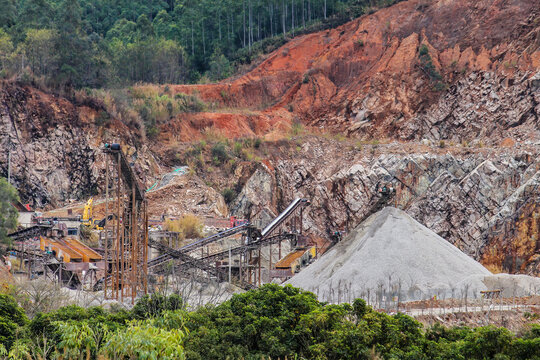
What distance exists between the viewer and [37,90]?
69.9 meters

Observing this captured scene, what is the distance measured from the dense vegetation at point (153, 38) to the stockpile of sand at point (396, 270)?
128 ft

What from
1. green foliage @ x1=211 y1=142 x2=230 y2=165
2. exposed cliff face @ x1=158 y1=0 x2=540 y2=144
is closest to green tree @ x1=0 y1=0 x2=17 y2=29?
exposed cliff face @ x1=158 y1=0 x2=540 y2=144

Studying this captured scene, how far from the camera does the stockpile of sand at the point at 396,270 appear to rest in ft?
128

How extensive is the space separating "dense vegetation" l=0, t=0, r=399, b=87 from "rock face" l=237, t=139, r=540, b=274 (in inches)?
847

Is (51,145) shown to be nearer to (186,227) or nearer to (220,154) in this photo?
(220,154)

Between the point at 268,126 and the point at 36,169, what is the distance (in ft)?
79.5

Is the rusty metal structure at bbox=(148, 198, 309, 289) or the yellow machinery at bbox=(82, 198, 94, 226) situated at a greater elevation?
the yellow machinery at bbox=(82, 198, 94, 226)

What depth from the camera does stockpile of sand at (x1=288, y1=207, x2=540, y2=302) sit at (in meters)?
39.0

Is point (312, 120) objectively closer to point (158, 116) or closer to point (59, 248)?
point (158, 116)

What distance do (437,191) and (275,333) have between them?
40.4 metres

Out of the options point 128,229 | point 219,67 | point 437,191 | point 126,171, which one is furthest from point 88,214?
point 219,67

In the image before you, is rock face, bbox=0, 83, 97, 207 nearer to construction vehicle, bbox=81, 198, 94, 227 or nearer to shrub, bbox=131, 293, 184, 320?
construction vehicle, bbox=81, 198, 94, 227

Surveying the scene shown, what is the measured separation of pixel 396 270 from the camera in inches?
1593

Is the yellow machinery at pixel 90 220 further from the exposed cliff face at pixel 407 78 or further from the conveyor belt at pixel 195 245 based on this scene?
the exposed cliff face at pixel 407 78
